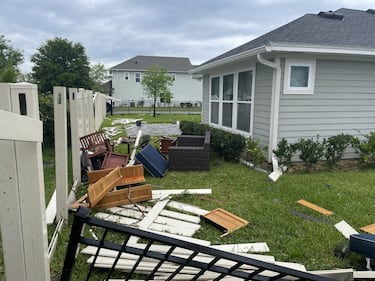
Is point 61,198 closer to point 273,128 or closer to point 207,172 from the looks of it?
point 207,172

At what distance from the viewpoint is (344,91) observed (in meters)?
6.95

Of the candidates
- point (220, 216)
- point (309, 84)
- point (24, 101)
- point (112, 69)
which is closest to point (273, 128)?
point (309, 84)

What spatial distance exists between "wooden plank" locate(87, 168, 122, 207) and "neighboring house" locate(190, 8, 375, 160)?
3.94 meters

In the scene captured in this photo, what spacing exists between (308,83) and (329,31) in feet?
6.35

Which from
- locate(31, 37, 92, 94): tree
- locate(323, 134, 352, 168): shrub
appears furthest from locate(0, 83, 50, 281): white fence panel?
locate(31, 37, 92, 94): tree

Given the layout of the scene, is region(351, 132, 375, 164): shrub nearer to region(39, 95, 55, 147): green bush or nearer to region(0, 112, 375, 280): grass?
region(0, 112, 375, 280): grass

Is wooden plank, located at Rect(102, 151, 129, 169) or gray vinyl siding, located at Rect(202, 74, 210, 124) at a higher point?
gray vinyl siding, located at Rect(202, 74, 210, 124)

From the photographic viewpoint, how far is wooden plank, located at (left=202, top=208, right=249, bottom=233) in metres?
3.48

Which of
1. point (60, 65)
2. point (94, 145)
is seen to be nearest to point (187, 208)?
point (94, 145)

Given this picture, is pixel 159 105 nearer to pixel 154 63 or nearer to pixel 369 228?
pixel 154 63

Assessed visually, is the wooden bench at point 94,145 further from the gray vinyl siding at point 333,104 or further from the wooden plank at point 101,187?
the gray vinyl siding at point 333,104

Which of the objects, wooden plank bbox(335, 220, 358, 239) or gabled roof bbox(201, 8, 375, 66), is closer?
wooden plank bbox(335, 220, 358, 239)

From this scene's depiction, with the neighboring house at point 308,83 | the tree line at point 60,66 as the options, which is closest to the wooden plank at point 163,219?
the neighboring house at point 308,83

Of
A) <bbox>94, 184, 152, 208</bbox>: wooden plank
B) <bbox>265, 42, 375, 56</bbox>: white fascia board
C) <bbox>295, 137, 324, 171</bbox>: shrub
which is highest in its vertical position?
<bbox>265, 42, 375, 56</bbox>: white fascia board
